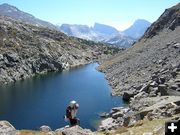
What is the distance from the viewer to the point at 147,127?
30.8 m

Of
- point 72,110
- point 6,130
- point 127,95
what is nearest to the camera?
point 6,130

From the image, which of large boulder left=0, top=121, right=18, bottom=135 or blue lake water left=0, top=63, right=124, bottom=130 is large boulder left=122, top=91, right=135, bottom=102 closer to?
blue lake water left=0, top=63, right=124, bottom=130

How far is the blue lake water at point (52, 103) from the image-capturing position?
85438 mm

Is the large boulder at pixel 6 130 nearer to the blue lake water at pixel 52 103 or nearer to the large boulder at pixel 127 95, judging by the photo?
the blue lake water at pixel 52 103

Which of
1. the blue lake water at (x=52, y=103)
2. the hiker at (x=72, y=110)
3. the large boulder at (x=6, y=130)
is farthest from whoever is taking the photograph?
the blue lake water at (x=52, y=103)

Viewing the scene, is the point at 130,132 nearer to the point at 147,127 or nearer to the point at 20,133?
the point at 147,127

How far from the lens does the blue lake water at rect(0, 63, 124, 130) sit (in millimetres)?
85438

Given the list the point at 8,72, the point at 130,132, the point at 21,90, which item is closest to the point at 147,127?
the point at 130,132

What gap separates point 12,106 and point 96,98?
2545cm

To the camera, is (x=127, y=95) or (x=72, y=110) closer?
(x=72, y=110)

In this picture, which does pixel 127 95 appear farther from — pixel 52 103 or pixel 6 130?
pixel 6 130

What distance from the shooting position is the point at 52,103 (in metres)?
108

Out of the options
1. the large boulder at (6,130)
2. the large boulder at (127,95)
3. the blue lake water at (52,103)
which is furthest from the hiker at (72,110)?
the large boulder at (127,95)

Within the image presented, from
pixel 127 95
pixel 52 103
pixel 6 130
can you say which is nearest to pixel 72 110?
pixel 6 130
